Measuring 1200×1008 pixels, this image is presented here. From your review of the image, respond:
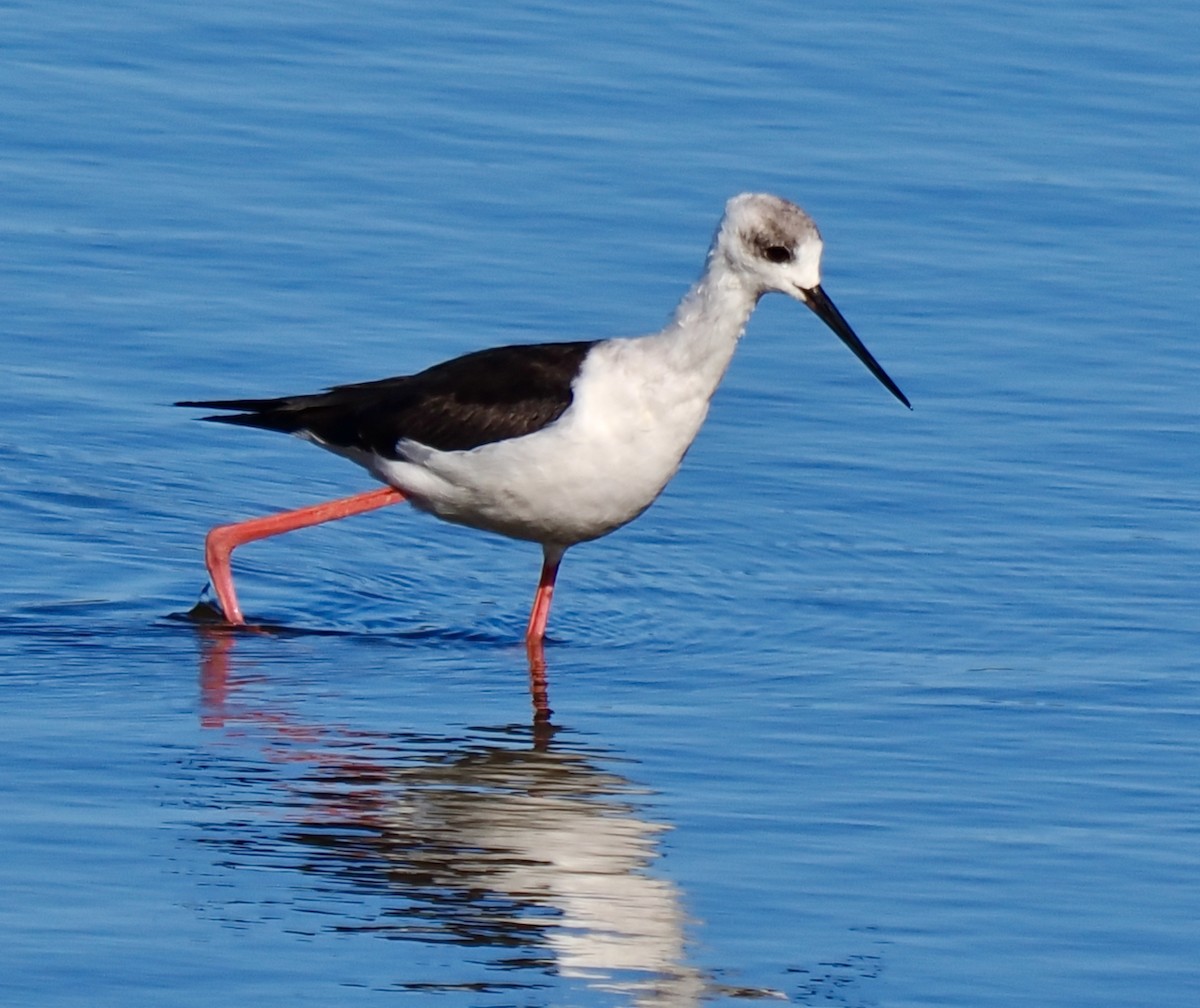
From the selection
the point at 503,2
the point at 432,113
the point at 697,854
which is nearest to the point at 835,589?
the point at 697,854

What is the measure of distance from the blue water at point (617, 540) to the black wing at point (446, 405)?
58 cm

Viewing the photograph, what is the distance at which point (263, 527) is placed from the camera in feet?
28.8

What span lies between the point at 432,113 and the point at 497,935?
9.14m

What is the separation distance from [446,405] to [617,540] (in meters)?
1.35

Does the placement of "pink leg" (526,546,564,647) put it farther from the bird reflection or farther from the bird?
the bird reflection

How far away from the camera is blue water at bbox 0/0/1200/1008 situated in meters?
5.79

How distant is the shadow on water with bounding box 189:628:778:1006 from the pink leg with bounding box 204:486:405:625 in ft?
3.34

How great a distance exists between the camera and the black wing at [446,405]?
8.02m

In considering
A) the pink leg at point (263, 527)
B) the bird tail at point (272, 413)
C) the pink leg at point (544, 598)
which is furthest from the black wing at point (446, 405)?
the pink leg at point (544, 598)

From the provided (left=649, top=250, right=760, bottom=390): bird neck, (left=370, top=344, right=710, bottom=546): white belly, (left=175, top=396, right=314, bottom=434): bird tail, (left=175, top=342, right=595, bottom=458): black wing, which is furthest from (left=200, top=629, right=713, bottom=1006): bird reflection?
(left=175, top=396, right=314, bottom=434): bird tail

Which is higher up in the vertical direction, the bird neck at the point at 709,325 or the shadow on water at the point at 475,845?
the bird neck at the point at 709,325

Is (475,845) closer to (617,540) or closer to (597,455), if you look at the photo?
(597,455)

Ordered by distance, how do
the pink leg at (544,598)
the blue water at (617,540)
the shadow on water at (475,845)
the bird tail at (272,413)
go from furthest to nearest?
1. the bird tail at (272,413)
2. the pink leg at (544,598)
3. the blue water at (617,540)
4. the shadow on water at (475,845)

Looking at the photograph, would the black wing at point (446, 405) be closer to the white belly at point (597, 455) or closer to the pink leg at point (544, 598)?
the white belly at point (597, 455)
